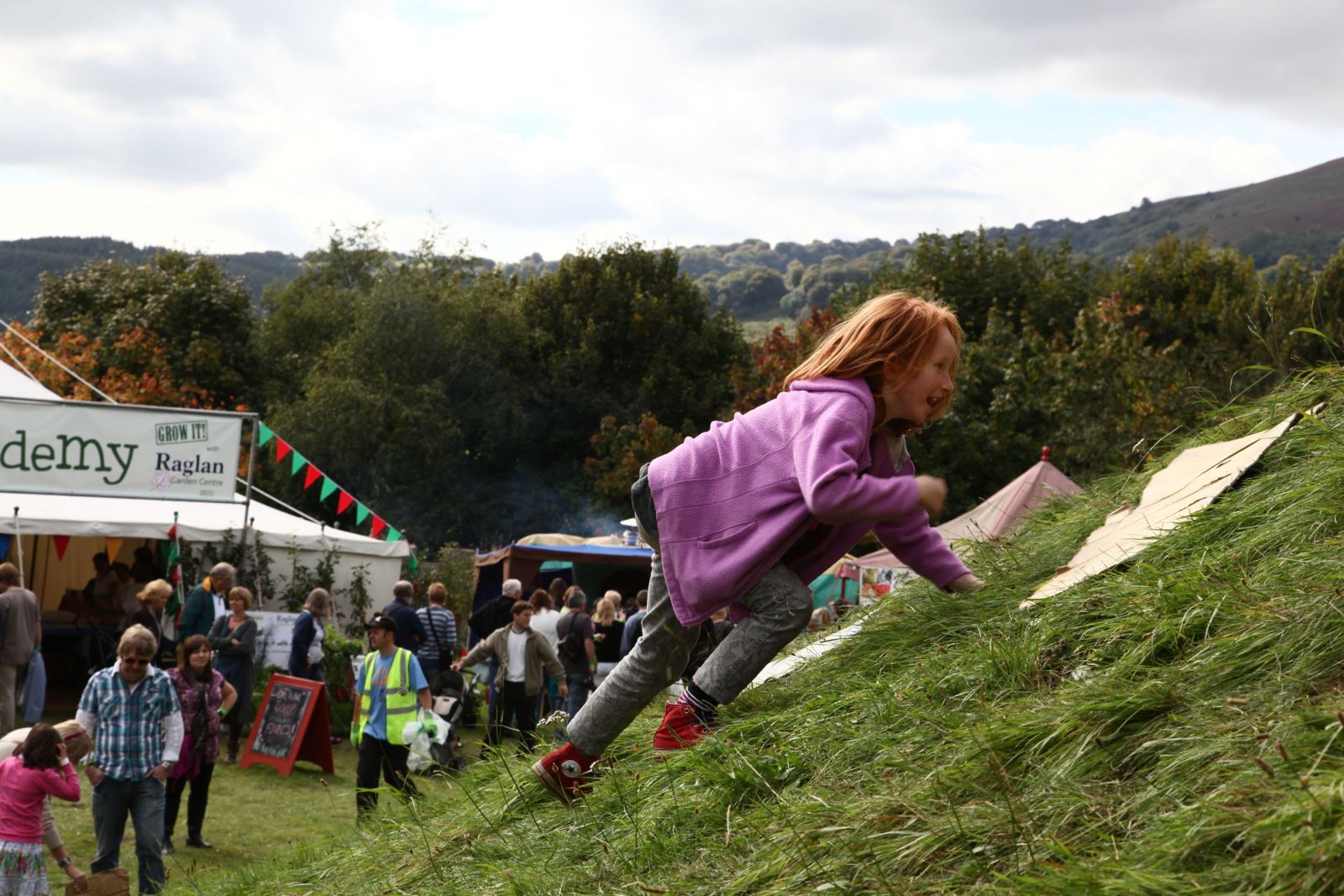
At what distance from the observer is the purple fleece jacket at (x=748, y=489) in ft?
10.4

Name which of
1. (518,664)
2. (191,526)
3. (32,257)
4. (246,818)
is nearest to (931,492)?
(518,664)

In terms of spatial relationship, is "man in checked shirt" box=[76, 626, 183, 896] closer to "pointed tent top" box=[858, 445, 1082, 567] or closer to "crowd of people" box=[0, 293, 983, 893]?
"crowd of people" box=[0, 293, 983, 893]

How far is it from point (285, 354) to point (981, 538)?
4727 cm

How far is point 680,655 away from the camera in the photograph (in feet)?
11.3

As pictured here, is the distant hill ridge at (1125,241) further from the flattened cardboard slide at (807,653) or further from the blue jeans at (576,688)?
the flattened cardboard slide at (807,653)

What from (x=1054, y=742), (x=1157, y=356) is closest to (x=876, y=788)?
(x=1054, y=742)

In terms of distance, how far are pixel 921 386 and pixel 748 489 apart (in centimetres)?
60

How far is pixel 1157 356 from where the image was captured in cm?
2700

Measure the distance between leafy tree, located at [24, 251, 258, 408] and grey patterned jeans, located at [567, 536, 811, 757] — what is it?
44503 millimetres

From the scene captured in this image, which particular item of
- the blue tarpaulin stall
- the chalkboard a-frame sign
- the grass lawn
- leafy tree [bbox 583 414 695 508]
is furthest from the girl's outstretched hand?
leafy tree [bbox 583 414 695 508]

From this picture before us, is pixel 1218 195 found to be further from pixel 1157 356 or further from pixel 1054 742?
pixel 1054 742

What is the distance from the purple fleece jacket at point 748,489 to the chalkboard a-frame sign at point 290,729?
33.6 ft

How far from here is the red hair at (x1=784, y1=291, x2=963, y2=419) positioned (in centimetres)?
341

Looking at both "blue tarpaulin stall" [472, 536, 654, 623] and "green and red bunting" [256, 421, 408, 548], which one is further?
"blue tarpaulin stall" [472, 536, 654, 623]
